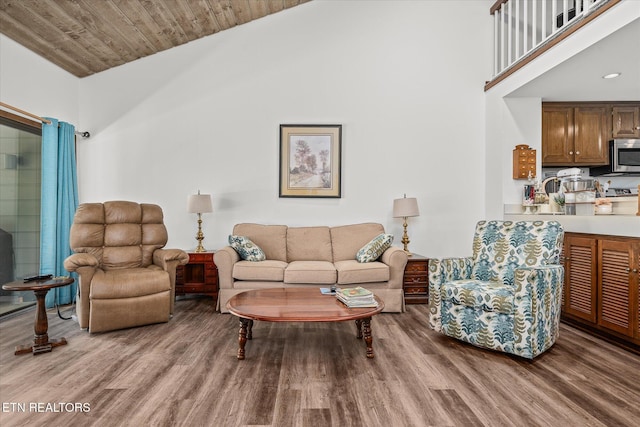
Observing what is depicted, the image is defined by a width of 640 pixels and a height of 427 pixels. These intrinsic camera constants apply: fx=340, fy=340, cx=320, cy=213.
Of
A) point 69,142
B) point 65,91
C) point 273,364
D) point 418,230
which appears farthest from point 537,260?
point 65,91

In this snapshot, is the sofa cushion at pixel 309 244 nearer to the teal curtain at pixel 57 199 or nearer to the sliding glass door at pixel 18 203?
the teal curtain at pixel 57 199

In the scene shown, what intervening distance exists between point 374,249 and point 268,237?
128cm

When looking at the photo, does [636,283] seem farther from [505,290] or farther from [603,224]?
[505,290]

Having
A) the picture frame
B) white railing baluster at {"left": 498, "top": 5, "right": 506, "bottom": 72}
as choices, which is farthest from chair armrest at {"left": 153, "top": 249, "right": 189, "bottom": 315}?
white railing baluster at {"left": 498, "top": 5, "right": 506, "bottom": 72}

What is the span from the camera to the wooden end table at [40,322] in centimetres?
246

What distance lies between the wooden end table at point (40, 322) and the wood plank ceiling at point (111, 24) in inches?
95.7

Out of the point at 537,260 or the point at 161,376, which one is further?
the point at 537,260

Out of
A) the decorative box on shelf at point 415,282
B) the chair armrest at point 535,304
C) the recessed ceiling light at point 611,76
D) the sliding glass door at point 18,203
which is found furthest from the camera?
the decorative box on shelf at point 415,282

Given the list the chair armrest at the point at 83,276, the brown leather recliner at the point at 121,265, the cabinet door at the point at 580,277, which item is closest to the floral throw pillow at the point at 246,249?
the brown leather recliner at the point at 121,265

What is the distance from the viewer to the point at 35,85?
3.70 m

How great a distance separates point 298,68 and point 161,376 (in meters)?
3.80

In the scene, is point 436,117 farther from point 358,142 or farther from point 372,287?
point 372,287

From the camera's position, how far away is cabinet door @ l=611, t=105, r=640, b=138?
14.2 feet

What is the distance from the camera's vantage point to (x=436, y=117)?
177 inches
